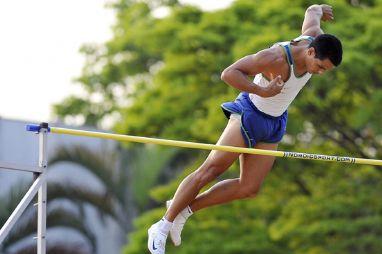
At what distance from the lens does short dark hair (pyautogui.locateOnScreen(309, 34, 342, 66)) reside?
305 inches

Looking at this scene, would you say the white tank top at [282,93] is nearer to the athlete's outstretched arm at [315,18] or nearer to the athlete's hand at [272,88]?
the athlete's hand at [272,88]

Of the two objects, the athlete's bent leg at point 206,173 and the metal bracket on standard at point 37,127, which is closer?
the metal bracket on standard at point 37,127

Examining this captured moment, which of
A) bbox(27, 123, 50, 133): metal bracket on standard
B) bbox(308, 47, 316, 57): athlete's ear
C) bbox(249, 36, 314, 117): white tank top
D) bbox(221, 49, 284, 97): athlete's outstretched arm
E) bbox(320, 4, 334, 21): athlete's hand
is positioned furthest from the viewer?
bbox(320, 4, 334, 21): athlete's hand

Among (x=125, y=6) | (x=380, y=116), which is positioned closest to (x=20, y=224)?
(x=380, y=116)

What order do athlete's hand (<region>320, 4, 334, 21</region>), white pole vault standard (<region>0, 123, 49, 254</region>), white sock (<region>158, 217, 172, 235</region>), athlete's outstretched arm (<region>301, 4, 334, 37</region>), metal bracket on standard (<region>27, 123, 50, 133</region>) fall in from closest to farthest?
white pole vault standard (<region>0, 123, 49, 254</region>) < metal bracket on standard (<region>27, 123, 50, 133</region>) < white sock (<region>158, 217, 172, 235</region>) < athlete's outstretched arm (<region>301, 4, 334, 37</region>) < athlete's hand (<region>320, 4, 334, 21</region>)

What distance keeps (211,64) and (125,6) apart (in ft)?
36.1

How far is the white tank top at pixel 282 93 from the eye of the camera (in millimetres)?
7913

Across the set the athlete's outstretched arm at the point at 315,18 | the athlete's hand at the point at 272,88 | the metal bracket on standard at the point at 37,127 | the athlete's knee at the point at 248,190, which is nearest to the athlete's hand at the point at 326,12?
the athlete's outstretched arm at the point at 315,18

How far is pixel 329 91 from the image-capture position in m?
22.0

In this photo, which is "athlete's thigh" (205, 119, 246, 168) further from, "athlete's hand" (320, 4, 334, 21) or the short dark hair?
"athlete's hand" (320, 4, 334, 21)

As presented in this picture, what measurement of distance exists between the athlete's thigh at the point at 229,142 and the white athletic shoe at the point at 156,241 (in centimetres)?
64

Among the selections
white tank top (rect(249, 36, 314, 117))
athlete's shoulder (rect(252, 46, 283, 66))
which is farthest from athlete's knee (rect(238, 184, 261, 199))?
athlete's shoulder (rect(252, 46, 283, 66))

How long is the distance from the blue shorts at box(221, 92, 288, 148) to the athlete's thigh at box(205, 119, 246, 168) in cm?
4

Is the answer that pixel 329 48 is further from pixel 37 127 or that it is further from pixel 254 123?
pixel 37 127
